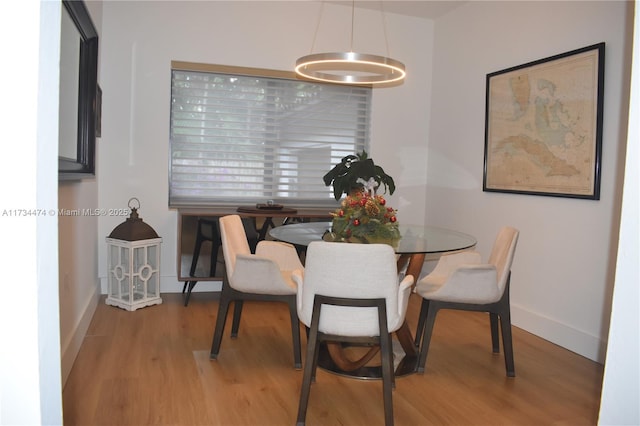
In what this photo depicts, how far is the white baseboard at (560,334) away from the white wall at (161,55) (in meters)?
2.68

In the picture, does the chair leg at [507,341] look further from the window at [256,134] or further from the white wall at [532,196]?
the window at [256,134]

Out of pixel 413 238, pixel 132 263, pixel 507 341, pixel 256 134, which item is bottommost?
pixel 507 341

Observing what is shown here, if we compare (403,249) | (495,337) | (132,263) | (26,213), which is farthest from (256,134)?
(26,213)

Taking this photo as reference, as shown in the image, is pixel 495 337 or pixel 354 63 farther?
pixel 495 337

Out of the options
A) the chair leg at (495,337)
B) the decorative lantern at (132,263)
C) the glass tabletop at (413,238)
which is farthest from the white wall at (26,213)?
the decorative lantern at (132,263)

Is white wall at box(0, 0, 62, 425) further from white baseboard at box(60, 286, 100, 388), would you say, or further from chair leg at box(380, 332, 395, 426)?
white baseboard at box(60, 286, 100, 388)

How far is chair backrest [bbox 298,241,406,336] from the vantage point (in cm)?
217

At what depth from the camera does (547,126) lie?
3.64 m

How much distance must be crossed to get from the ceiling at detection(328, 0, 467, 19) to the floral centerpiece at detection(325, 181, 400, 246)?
101 inches

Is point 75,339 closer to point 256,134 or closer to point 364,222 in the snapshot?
point 364,222

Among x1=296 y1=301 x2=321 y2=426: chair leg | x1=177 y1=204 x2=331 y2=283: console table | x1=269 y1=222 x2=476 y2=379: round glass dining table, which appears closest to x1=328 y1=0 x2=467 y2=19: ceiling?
x1=177 y1=204 x2=331 y2=283: console table

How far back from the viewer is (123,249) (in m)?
4.13

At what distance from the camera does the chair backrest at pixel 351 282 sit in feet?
7.13

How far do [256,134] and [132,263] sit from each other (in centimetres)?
162
